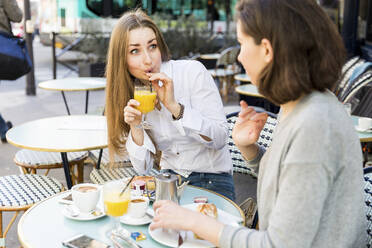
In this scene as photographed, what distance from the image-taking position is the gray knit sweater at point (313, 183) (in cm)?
112

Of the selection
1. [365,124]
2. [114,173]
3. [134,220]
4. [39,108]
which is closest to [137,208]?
[134,220]

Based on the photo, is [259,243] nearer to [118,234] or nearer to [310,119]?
[310,119]

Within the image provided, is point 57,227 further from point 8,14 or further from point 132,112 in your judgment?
point 8,14

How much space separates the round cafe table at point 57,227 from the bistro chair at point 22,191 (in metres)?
0.88

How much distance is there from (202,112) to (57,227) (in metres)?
0.99

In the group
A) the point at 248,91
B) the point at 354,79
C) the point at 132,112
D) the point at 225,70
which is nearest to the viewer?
the point at 132,112

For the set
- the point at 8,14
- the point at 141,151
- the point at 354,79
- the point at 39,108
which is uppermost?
the point at 8,14

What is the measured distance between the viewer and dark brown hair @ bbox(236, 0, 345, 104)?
116cm

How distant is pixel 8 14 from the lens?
468cm

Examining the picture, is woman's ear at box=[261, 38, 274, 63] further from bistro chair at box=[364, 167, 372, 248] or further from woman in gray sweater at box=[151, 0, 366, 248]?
bistro chair at box=[364, 167, 372, 248]

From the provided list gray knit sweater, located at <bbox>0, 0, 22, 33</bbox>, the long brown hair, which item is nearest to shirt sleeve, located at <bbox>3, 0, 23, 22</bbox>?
gray knit sweater, located at <bbox>0, 0, 22, 33</bbox>

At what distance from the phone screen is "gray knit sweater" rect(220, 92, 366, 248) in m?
0.42

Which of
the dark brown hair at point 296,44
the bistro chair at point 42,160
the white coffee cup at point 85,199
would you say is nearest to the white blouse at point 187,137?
the white coffee cup at point 85,199

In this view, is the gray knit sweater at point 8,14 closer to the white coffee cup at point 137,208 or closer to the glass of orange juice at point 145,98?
the glass of orange juice at point 145,98
